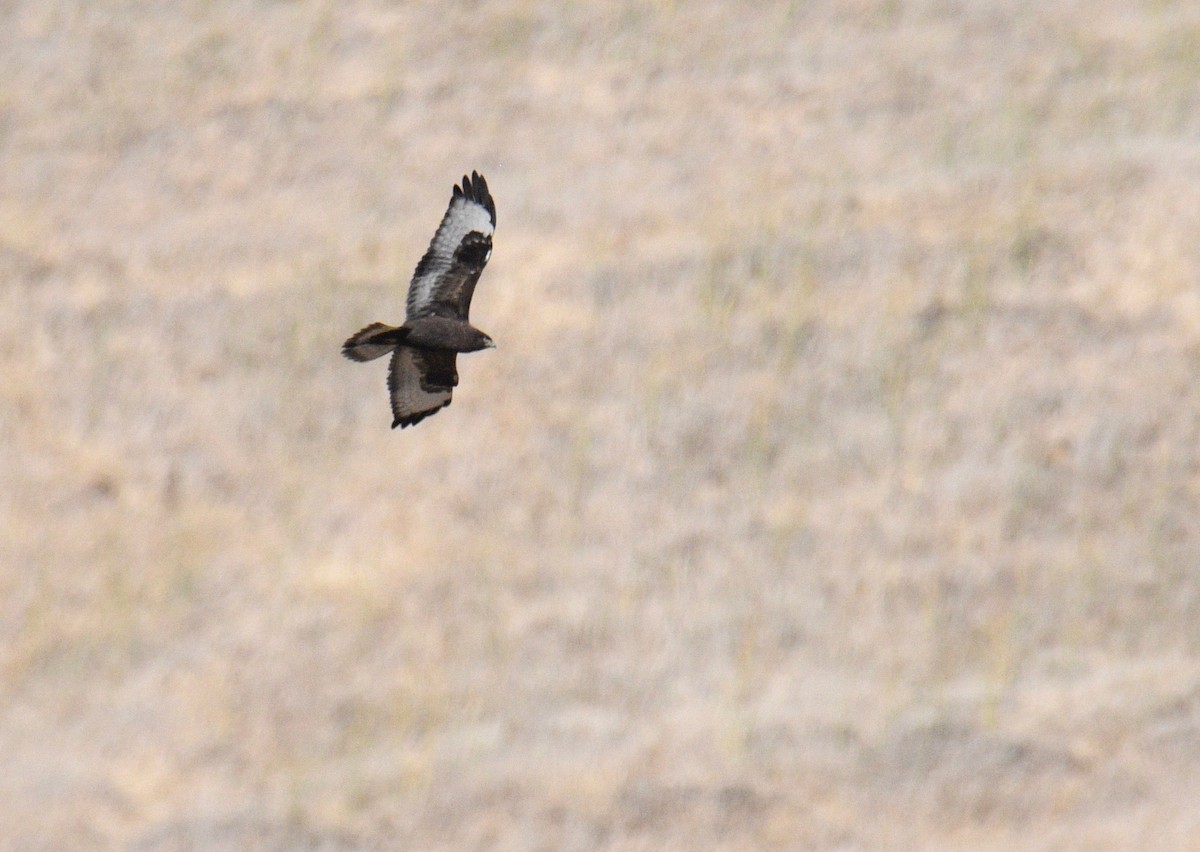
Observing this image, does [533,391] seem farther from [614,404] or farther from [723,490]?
[723,490]

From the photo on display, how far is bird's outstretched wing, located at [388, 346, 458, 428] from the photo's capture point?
250 inches

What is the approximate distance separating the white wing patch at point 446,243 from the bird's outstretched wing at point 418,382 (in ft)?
0.63

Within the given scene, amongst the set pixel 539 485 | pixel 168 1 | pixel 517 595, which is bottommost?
pixel 517 595

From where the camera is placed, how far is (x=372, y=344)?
618cm

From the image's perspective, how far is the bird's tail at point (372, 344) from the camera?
6078 millimetres

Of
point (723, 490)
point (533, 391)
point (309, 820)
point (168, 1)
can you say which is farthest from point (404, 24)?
point (309, 820)

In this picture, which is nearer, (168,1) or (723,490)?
(723,490)

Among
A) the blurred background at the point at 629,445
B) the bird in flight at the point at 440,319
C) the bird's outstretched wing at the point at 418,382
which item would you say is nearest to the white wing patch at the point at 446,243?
the bird in flight at the point at 440,319

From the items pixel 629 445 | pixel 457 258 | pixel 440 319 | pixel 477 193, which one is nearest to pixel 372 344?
pixel 440 319

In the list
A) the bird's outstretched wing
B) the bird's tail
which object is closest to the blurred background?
the bird's outstretched wing

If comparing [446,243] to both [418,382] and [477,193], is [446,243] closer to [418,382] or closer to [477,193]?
[477,193]

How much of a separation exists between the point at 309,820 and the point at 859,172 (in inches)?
163

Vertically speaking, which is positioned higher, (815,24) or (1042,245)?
(815,24)

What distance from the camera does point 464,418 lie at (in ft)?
23.7
